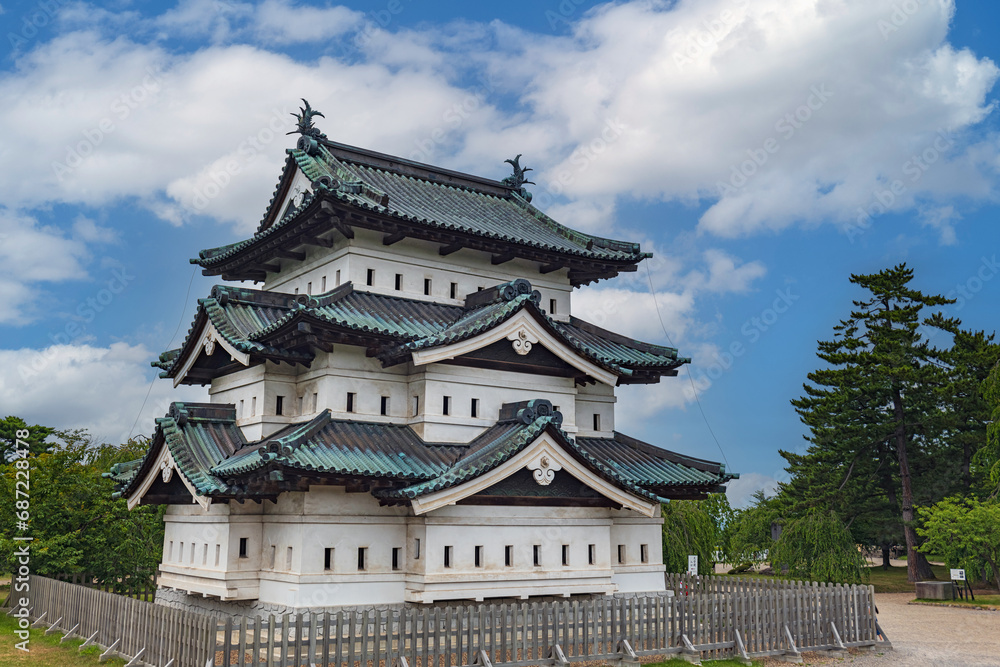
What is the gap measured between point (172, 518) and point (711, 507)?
1871 inches

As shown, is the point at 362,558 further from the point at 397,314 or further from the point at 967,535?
the point at 967,535

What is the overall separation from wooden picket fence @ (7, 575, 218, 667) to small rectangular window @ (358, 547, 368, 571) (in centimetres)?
457

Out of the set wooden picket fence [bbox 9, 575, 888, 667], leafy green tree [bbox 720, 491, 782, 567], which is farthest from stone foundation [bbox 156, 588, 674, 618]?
leafy green tree [bbox 720, 491, 782, 567]

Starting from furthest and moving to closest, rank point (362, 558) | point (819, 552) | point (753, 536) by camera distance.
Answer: point (753, 536) < point (819, 552) < point (362, 558)

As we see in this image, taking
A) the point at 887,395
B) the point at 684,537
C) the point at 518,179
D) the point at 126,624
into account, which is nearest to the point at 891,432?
the point at 887,395

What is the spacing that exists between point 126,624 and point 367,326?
27.8ft

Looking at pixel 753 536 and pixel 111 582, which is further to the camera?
pixel 753 536

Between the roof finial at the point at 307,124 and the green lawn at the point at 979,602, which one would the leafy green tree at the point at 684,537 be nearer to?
the green lawn at the point at 979,602

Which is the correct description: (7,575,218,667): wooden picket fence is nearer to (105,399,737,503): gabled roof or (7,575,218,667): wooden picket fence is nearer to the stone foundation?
the stone foundation

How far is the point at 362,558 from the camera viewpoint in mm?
19891

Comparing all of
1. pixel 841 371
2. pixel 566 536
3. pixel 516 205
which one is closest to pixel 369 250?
pixel 516 205

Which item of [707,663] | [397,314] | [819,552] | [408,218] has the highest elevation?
[408,218]

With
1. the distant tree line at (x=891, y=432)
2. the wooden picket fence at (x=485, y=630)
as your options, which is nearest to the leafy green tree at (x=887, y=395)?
the distant tree line at (x=891, y=432)

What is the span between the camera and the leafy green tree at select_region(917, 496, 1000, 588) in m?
40.4
